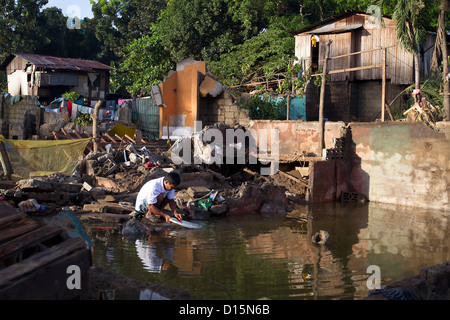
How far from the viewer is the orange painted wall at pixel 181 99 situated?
2027 centimetres

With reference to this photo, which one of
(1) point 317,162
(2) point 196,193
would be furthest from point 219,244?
(1) point 317,162

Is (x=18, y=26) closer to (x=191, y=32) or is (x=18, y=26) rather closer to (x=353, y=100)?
(x=191, y=32)

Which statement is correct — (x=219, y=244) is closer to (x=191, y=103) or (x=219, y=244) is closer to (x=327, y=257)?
(x=327, y=257)

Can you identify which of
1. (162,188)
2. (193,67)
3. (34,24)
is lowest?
(162,188)

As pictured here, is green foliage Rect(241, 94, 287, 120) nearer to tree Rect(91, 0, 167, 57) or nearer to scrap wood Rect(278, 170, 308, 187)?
scrap wood Rect(278, 170, 308, 187)

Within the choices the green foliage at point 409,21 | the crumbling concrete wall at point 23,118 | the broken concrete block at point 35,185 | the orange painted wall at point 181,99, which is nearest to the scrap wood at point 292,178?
the orange painted wall at point 181,99

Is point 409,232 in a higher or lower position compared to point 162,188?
lower

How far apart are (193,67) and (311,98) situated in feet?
19.4

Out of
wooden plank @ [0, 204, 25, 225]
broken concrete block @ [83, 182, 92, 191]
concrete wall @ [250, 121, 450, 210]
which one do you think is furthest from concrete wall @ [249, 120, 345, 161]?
→ wooden plank @ [0, 204, 25, 225]

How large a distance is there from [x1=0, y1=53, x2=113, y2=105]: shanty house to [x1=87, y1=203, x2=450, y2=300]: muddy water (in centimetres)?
2171

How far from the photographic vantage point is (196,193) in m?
12.3

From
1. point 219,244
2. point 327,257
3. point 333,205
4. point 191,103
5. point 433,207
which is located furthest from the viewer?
point 191,103

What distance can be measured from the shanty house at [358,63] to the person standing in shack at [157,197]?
45.0ft

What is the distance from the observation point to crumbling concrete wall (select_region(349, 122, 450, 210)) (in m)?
13.3
